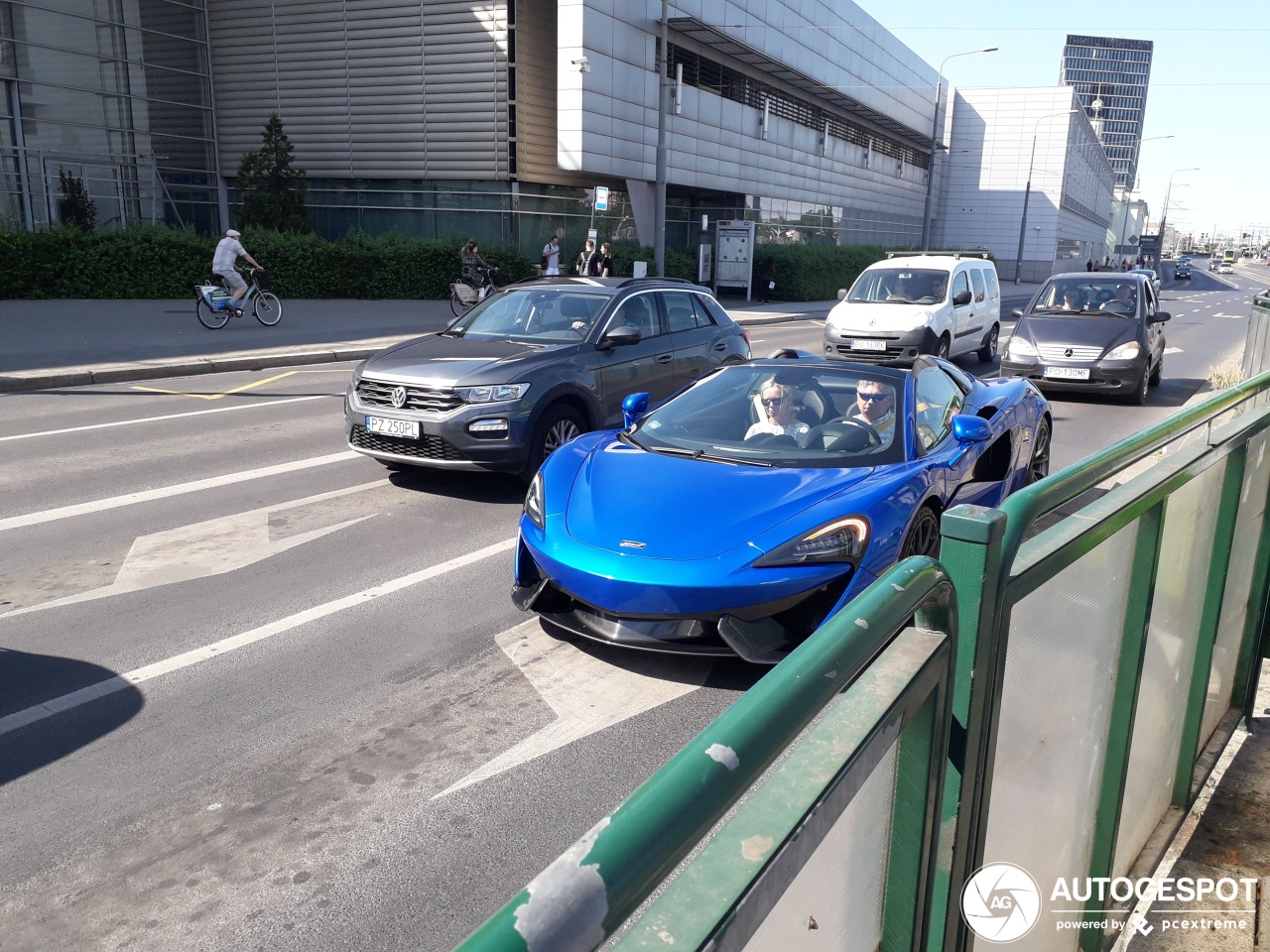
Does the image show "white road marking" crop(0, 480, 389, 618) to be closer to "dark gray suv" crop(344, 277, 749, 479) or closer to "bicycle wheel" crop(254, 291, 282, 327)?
"dark gray suv" crop(344, 277, 749, 479)

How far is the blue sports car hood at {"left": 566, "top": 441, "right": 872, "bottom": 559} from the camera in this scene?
14.6ft

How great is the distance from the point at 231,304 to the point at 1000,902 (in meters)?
19.2

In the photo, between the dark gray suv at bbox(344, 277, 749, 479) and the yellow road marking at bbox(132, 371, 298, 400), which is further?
the yellow road marking at bbox(132, 371, 298, 400)

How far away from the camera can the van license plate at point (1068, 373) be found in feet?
42.1

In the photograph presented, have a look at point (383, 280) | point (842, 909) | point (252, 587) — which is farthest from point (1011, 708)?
point (383, 280)

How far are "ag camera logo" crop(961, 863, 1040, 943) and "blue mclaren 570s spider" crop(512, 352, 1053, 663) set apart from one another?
2.00m

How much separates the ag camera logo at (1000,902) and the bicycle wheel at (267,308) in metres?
19.6

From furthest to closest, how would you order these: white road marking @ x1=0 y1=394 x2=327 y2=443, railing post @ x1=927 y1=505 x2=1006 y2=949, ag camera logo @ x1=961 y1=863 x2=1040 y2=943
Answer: white road marking @ x1=0 y1=394 x2=327 y2=443, ag camera logo @ x1=961 y1=863 x2=1040 y2=943, railing post @ x1=927 y1=505 x2=1006 y2=949

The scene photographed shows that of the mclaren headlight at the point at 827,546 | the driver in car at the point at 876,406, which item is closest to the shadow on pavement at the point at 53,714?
the mclaren headlight at the point at 827,546

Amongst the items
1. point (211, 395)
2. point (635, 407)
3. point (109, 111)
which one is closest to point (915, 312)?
point (211, 395)

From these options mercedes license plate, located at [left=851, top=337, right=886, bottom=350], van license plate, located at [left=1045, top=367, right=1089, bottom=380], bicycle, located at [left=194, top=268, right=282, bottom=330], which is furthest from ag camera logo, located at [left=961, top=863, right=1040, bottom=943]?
bicycle, located at [left=194, top=268, right=282, bottom=330]

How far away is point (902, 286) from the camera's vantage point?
16609 millimetres

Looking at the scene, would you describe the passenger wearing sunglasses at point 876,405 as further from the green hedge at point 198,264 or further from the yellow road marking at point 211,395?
the green hedge at point 198,264

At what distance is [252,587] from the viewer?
5.78 m
